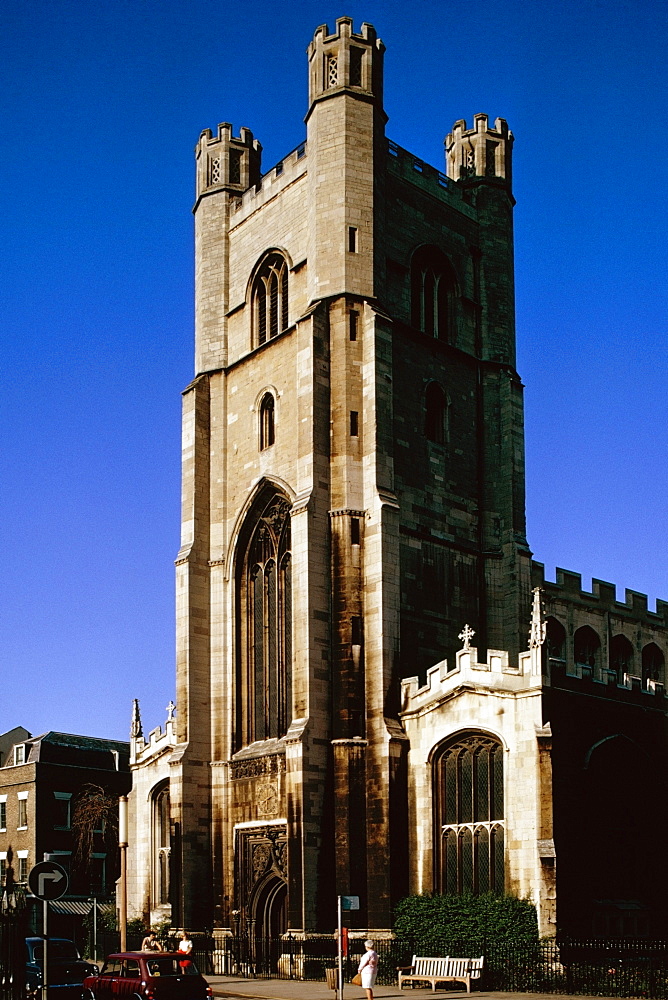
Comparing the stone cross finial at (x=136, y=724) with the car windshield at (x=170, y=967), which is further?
the stone cross finial at (x=136, y=724)

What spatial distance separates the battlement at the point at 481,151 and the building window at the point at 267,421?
38.7 feet

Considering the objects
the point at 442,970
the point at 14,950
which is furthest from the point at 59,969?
the point at 442,970

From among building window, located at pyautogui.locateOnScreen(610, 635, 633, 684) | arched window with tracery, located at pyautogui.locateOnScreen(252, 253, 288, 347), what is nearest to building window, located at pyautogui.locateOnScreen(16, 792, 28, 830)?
arched window with tracery, located at pyautogui.locateOnScreen(252, 253, 288, 347)

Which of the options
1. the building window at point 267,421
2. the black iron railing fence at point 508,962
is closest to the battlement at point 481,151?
the building window at point 267,421

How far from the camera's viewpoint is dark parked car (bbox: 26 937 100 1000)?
78.0 ft

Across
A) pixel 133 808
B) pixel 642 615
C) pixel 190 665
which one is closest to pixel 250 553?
pixel 190 665

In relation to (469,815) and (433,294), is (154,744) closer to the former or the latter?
(469,815)

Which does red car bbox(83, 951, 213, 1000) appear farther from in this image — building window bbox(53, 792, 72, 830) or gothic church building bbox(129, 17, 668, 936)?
building window bbox(53, 792, 72, 830)

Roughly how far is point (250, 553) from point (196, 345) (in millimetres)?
8590

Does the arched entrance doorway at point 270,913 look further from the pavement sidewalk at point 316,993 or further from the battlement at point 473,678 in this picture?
the battlement at point 473,678

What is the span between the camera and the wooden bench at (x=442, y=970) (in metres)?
28.6

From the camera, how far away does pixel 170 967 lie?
23.2 metres

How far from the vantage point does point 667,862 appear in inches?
1348

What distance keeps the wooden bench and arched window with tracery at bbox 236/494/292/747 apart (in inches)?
424
